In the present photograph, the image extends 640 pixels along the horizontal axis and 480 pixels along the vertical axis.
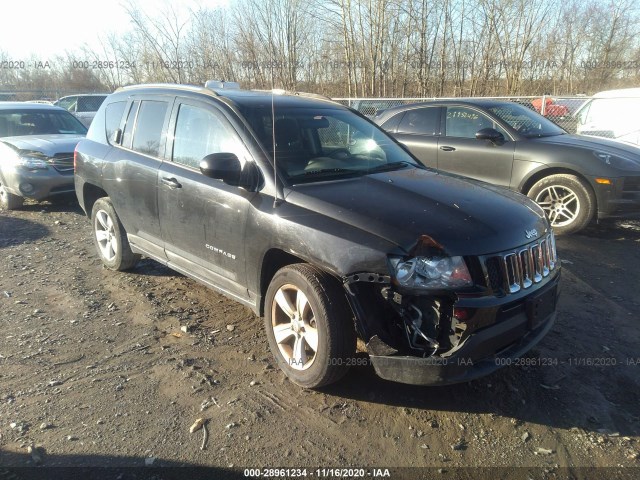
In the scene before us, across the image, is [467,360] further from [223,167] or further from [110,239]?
[110,239]

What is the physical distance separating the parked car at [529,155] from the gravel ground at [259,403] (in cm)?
215

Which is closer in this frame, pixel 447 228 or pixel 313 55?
pixel 447 228

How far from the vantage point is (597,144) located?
21.5ft

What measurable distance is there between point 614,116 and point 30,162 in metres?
11.6

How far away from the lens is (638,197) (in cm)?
609

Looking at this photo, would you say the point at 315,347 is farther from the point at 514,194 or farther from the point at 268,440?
the point at 514,194

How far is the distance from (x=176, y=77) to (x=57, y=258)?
738 inches

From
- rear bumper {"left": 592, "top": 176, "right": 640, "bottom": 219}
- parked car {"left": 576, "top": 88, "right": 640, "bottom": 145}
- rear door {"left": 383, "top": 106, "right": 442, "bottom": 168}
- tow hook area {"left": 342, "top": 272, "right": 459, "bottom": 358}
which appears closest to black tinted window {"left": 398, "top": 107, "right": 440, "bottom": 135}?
rear door {"left": 383, "top": 106, "right": 442, "bottom": 168}

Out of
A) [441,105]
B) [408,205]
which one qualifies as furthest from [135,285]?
[441,105]

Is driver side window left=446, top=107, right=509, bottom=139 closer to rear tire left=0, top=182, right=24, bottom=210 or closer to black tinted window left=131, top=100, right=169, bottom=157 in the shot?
black tinted window left=131, top=100, right=169, bottom=157

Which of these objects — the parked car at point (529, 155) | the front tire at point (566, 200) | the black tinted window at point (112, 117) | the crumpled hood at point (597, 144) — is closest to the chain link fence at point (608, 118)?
the parked car at point (529, 155)

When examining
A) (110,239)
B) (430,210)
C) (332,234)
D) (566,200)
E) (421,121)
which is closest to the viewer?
(332,234)

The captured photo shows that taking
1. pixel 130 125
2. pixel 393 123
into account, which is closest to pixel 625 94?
pixel 393 123

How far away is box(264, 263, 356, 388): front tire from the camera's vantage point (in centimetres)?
282
